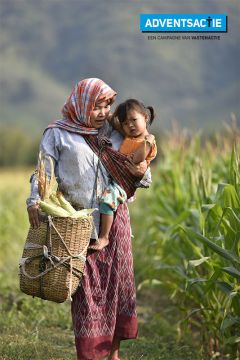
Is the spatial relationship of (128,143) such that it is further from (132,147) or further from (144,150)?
(144,150)

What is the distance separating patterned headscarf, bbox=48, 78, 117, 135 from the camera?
12.1 ft

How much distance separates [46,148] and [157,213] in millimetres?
3727

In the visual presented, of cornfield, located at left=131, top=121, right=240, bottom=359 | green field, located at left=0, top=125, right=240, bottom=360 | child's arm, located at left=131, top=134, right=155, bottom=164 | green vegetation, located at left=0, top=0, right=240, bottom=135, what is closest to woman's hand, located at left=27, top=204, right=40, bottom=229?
green field, located at left=0, top=125, right=240, bottom=360

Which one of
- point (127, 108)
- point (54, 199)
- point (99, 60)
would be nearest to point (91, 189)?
point (54, 199)

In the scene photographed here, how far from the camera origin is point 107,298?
3.90 m

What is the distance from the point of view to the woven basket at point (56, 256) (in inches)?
140

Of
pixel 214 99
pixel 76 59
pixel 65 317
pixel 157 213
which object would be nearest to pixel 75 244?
pixel 65 317

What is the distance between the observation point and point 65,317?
17.2ft

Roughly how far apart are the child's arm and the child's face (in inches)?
2.1

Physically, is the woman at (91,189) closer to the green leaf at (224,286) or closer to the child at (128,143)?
the child at (128,143)

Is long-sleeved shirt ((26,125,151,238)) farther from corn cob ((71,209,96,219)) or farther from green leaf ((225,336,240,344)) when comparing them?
green leaf ((225,336,240,344))

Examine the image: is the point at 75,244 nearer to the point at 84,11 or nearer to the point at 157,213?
the point at 157,213

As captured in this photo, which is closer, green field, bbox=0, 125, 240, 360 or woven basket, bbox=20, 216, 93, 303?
woven basket, bbox=20, 216, 93, 303

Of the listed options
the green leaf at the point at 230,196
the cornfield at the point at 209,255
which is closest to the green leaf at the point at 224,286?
the cornfield at the point at 209,255
